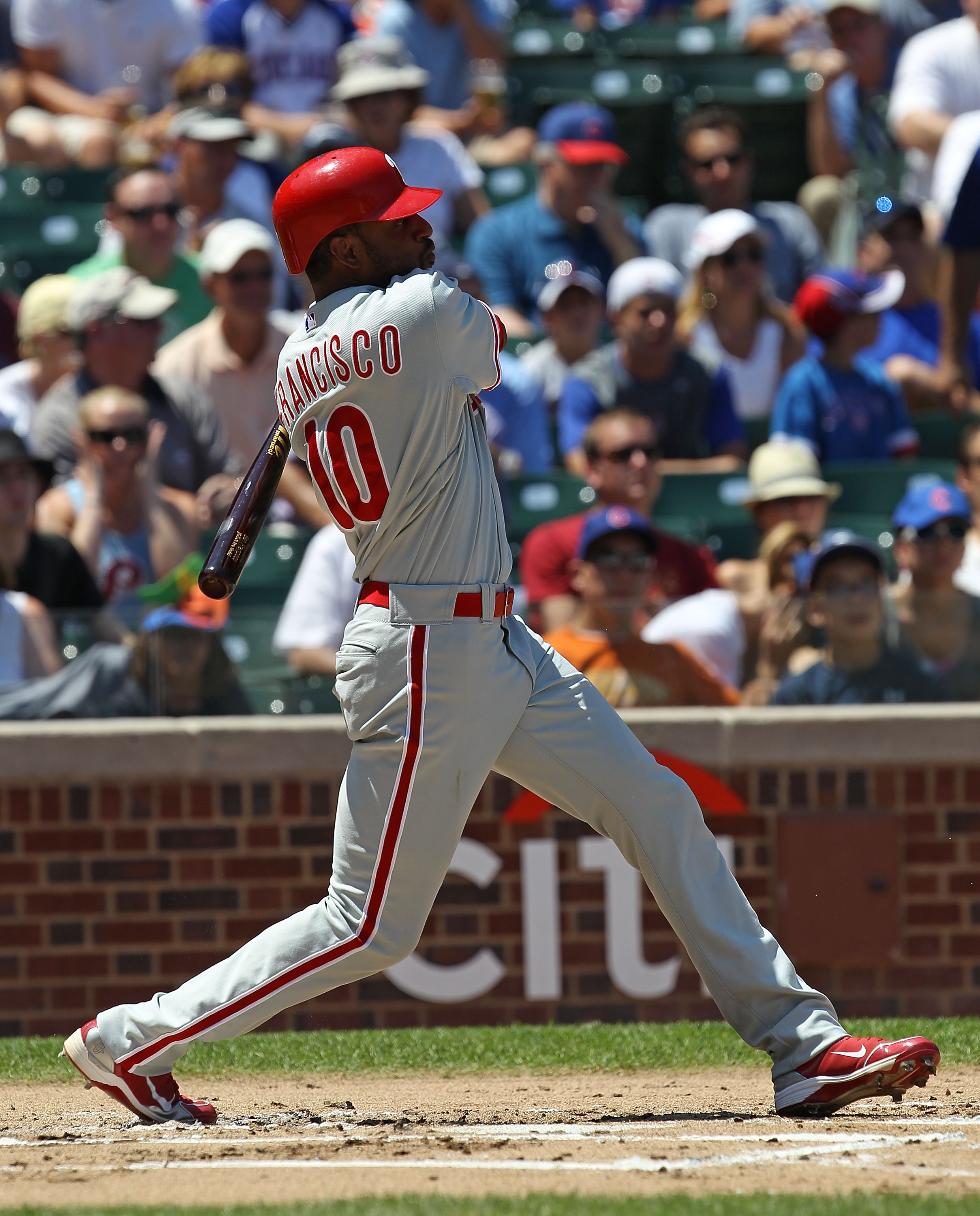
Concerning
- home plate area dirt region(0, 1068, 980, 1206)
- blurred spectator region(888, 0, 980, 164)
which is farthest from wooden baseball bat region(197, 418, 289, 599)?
blurred spectator region(888, 0, 980, 164)

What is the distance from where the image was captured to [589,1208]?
3195 mm

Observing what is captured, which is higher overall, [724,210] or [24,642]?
[724,210]

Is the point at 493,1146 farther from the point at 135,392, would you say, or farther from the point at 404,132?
the point at 404,132

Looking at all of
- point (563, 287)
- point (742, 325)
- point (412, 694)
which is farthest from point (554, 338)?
point (412, 694)

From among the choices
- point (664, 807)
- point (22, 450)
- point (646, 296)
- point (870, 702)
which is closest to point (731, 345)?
point (646, 296)

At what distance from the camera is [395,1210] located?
10.4ft

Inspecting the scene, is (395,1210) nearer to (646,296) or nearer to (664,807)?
(664,807)

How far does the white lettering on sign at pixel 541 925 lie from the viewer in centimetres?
647

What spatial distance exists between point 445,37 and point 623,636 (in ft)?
20.5

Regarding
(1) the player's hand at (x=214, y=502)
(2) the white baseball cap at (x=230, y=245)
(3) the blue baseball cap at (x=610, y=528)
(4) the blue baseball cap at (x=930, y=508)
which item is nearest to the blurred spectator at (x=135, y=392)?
(1) the player's hand at (x=214, y=502)

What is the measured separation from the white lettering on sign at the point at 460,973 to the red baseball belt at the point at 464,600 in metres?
2.73

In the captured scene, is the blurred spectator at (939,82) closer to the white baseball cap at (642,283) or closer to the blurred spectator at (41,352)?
the white baseball cap at (642,283)

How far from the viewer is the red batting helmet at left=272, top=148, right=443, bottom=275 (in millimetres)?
3697

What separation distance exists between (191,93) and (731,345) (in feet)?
10.9
